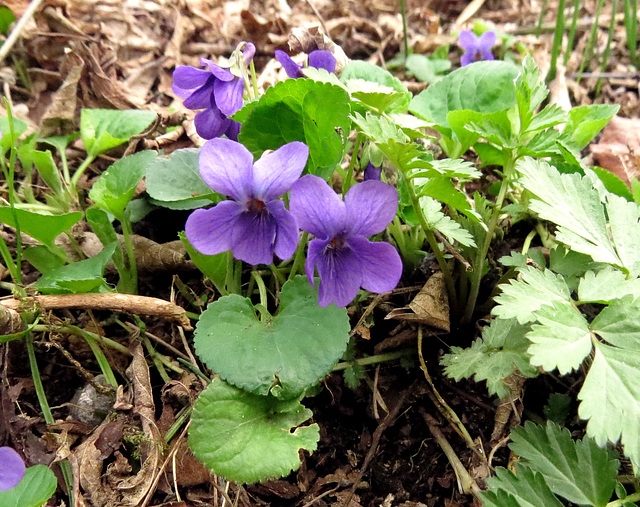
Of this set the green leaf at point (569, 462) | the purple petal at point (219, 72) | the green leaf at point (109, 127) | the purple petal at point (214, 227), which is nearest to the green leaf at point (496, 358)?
the green leaf at point (569, 462)

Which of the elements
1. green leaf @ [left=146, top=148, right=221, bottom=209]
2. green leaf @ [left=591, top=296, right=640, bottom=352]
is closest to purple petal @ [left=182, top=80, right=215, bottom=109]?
green leaf @ [left=146, top=148, right=221, bottom=209]

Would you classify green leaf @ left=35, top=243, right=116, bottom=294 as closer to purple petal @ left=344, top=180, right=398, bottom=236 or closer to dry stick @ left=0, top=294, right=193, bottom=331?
dry stick @ left=0, top=294, right=193, bottom=331

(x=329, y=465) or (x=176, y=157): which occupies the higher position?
(x=176, y=157)

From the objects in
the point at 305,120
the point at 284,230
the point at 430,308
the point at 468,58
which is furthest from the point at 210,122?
the point at 468,58

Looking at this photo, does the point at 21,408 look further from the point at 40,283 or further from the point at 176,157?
the point at 176,157

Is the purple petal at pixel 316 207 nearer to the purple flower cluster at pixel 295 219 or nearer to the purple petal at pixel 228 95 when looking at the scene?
the purple flower cluster at pixel 295 219

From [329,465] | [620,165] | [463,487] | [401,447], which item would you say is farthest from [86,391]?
[620,165]
